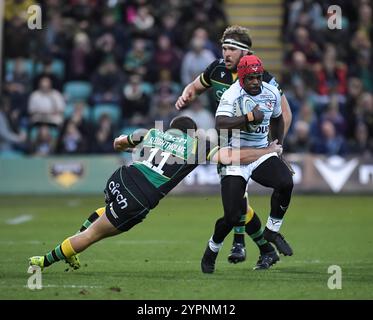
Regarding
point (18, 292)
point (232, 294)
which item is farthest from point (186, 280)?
point (18, 292)

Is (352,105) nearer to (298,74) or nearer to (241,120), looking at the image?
(298,74)

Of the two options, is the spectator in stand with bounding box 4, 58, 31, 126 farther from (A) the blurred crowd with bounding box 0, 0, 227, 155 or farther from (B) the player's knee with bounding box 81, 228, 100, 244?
(B) the player's knee with bounding box 81, 228, 100, 244

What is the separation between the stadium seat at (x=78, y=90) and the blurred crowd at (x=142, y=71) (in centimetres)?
2

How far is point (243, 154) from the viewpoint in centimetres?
1052

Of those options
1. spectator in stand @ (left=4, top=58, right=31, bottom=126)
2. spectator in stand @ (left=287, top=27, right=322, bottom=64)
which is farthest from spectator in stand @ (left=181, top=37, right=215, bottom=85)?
spectator in stand @ (left=4, top=58, right=31, bottom=126)

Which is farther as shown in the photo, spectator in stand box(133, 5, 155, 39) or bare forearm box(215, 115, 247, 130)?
spectator in stand box(133, 5, 155, 39)

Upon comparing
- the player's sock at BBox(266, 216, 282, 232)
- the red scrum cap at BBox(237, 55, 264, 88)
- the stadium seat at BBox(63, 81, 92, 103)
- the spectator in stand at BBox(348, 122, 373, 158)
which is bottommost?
the spectator in stand at BBox(348, 122, 373, 158)

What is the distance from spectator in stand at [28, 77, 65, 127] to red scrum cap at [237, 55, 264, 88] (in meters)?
12.1

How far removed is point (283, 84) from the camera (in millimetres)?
22891

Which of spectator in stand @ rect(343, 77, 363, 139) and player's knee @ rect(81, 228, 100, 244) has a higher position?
player's knee @ rect(81, 228, 100, 244)

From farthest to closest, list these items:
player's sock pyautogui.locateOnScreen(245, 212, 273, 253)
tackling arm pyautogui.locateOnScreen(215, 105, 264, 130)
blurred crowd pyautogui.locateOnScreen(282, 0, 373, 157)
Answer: blurred crowd pyautogui.locateOnScreen(282, 0, 373, 157)
player's sock pyautogui.locateOnScreen(245, 212, 273, 253)
tackling arm pyautogui.locateOnScreen(215, 105, 264, 130)

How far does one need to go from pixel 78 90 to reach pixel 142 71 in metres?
1.50

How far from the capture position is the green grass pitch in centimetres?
919

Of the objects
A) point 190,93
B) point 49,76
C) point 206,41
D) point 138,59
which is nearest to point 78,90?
point 49,76
